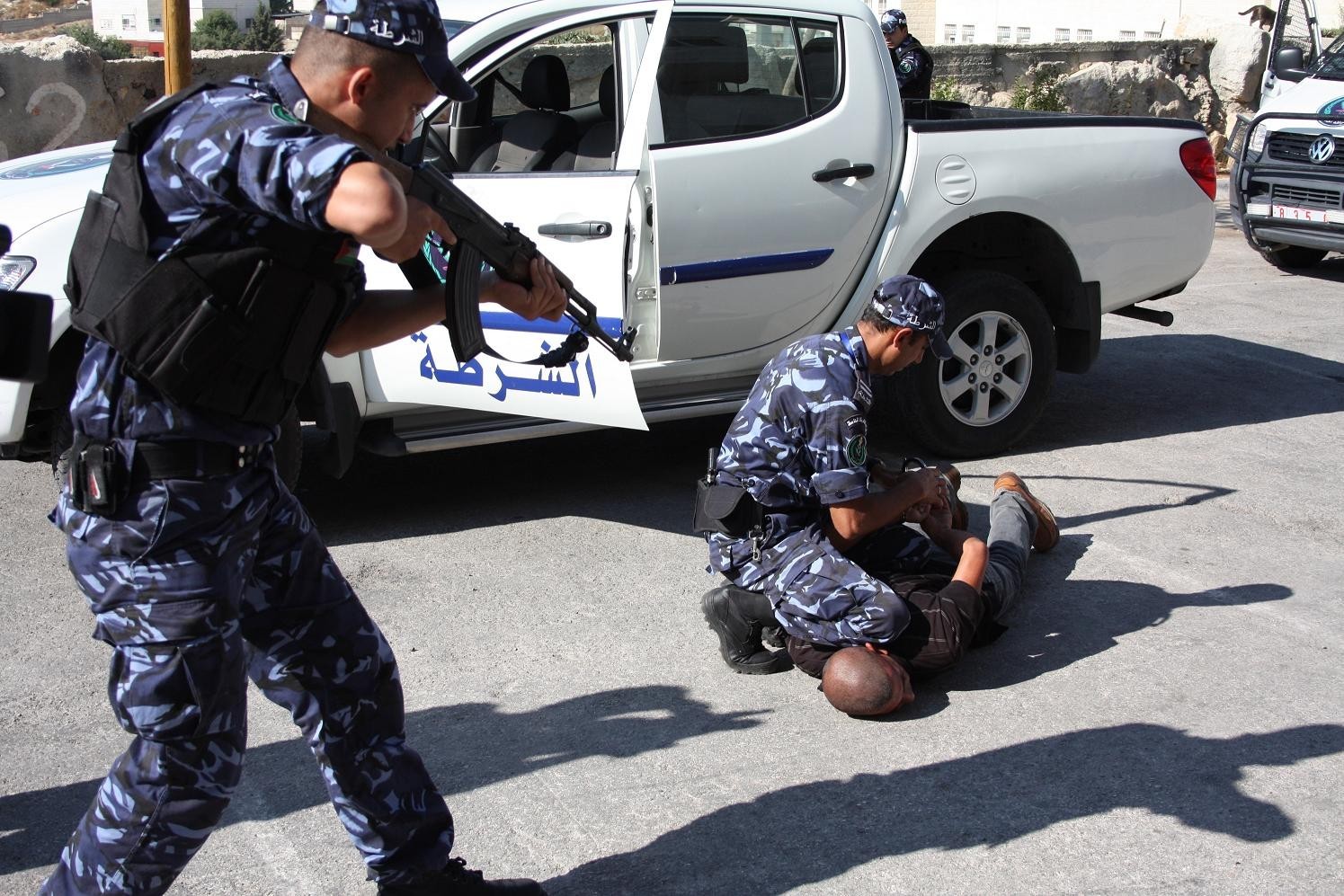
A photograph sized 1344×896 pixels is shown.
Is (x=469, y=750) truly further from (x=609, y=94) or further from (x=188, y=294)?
(x=609, y=94)

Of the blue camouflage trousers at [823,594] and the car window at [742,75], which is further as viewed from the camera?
the car window at [742,75]

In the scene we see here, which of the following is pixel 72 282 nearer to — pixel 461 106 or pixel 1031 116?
pixel 461 106

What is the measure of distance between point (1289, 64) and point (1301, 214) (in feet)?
4.15

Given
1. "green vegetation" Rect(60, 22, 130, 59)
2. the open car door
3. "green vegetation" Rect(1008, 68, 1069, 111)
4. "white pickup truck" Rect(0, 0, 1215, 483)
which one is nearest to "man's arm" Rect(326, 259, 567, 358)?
"white pickup truck" Rect(0, 0, 1215, 483)

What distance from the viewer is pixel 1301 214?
968 cm

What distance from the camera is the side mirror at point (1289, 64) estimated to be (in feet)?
33.1

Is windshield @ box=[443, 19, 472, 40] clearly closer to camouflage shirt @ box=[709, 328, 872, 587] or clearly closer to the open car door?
the open car door

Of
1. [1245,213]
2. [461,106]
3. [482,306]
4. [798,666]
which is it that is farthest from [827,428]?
[1245,213]

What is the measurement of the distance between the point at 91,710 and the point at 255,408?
6.08 ft

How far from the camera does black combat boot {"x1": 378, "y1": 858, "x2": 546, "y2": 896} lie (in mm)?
2695

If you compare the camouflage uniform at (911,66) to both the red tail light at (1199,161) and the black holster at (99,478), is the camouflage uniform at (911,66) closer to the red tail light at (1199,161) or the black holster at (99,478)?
the red tail light at (1199,161)

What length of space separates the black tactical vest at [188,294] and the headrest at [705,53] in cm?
315

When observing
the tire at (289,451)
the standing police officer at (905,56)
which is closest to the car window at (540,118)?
the tire at (289,451)

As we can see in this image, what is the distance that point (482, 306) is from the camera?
15.8 ft
